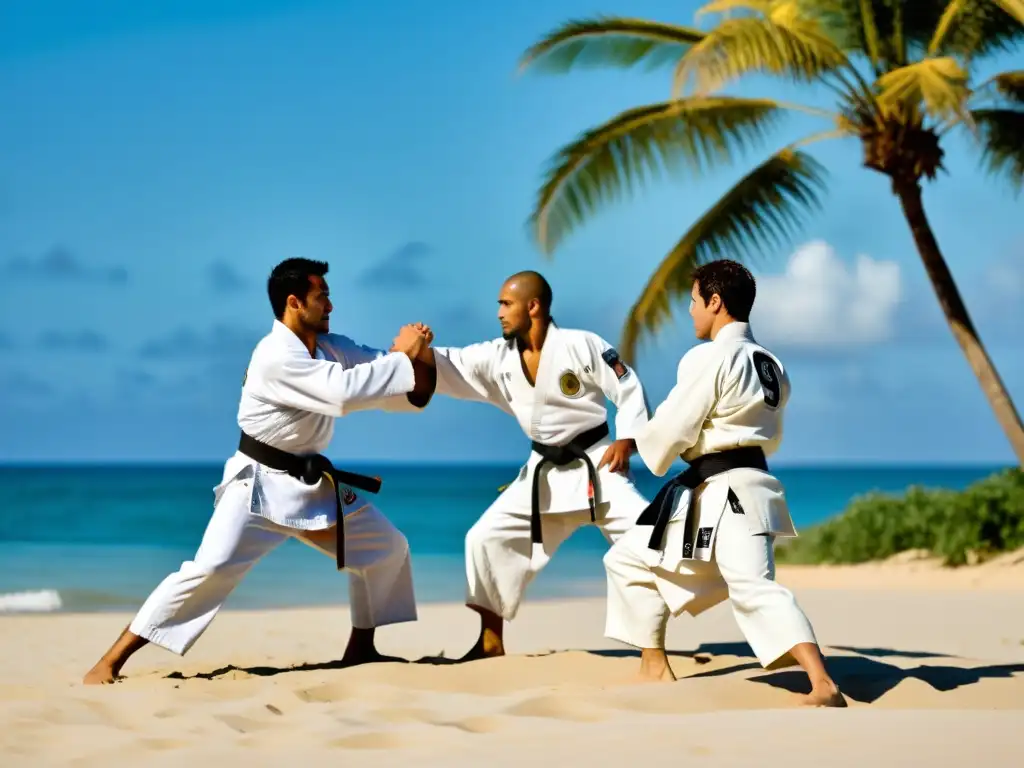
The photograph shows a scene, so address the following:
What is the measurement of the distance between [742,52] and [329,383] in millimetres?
6618

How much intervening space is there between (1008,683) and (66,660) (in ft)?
16.4

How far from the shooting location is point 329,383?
18.2ft

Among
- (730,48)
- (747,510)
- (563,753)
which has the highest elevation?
(730,48)

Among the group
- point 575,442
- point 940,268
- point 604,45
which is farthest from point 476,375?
point 940,268

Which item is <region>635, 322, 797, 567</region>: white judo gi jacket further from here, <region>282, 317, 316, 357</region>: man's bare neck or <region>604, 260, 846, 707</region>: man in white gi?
<region>282, 317, 316, 357</region>: man's bare neck

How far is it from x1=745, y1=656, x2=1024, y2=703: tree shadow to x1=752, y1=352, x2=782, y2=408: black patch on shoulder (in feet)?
3.61

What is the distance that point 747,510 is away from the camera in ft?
16.0

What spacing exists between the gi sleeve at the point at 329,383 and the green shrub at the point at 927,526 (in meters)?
9.23

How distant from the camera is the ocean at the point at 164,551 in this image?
1585cm

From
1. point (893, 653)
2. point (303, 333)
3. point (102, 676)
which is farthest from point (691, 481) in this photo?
point (893, 653)

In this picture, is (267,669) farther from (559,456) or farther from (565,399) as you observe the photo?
(565,399)

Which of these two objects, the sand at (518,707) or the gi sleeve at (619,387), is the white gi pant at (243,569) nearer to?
the sand at (518,707)

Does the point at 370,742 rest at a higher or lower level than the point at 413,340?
lower

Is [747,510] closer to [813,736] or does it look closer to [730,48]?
[813,736]
